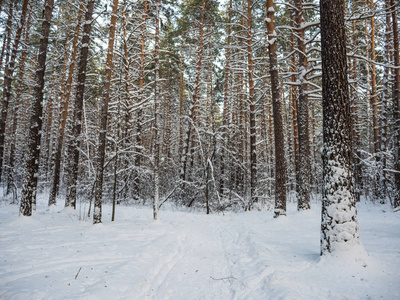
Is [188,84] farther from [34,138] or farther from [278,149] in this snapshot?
[34,138]

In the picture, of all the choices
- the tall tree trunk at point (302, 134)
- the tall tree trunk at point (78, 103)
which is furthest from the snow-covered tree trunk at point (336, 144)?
the tall tree trunk at point (78, 103)

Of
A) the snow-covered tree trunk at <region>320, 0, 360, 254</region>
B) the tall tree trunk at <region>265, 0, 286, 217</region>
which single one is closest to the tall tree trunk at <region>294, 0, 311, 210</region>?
the tall tree trunk at <region>265, 0, 286, 217</region>

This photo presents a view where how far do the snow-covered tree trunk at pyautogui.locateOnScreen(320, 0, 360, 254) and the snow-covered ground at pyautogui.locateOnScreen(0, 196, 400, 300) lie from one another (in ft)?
1.49

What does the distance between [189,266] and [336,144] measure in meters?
3.66

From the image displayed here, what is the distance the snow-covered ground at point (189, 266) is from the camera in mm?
3102

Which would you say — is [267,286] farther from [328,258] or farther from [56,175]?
[56,175]

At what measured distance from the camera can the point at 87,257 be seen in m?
4.51

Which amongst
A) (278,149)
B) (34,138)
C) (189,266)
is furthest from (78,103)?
(278,149)

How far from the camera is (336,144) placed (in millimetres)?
4051

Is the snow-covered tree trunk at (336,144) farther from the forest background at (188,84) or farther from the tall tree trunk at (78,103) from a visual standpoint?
the tall tree trunk at (78,103)

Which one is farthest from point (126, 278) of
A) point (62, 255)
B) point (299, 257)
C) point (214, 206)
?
point (214, 206)

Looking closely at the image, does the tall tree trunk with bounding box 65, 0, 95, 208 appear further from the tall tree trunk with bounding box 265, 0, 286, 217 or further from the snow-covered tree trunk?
the snow-covered tree trunk

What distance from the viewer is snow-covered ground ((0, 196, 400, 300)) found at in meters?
3.10

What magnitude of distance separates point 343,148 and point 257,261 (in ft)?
8.90
